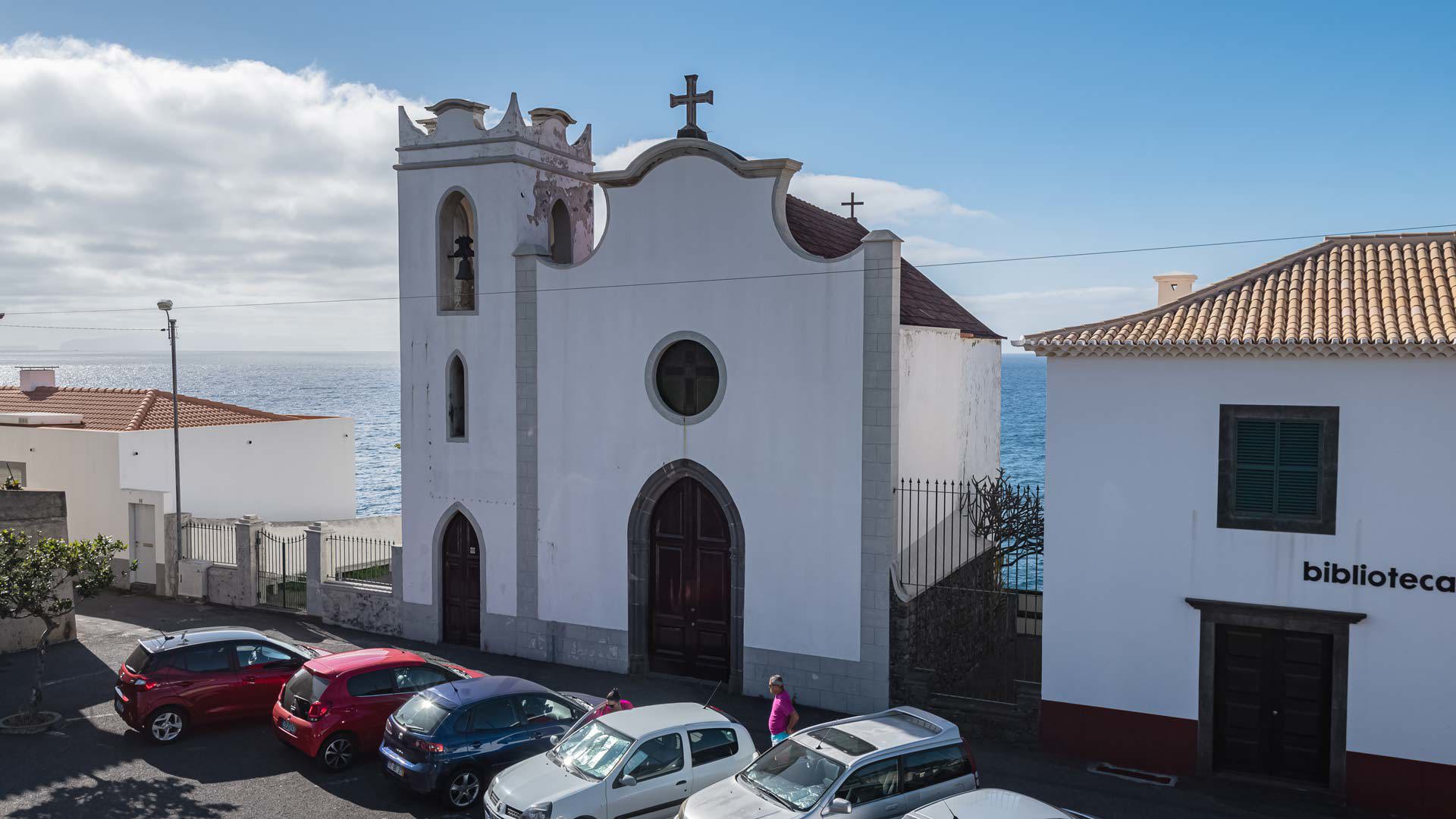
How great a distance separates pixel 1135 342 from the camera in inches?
588

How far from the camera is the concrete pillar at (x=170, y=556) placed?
83.6 feet

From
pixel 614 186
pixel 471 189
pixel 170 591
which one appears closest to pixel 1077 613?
pixel 614 186

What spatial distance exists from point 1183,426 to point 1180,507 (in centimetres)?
113

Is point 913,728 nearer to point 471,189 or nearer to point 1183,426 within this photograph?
point 1183,426

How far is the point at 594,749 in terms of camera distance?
12438 millimetres

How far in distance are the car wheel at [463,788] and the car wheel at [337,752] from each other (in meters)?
2.21

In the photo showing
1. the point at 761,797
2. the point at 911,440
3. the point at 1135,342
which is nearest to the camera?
the point at 761,797

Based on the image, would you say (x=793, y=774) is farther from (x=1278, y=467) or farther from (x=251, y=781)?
(x=1278, y=467)

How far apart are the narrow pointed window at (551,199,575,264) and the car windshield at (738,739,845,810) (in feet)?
41.6

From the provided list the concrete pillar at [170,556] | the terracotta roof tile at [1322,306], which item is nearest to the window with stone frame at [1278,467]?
the terracotta roof tile at [1322,306]

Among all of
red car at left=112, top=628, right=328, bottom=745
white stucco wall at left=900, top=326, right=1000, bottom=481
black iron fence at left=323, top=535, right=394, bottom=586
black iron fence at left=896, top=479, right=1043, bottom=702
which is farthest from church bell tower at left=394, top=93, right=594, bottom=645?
black iron fence at left=896, top=479, right=1043, bottom=702

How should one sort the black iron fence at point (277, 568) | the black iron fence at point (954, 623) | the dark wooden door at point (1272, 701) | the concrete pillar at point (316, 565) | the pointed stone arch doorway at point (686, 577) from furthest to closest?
the black iron fence at point (277, 568)
the concrete pillar at point (316, 565)
the pointed stone arch doorway at point (686, 577)
the black iron fence at point (954, 623)
the dark wooden door at point (1272, 701)

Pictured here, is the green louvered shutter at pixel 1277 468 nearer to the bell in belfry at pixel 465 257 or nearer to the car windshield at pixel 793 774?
the car windshield at pixel 793 774

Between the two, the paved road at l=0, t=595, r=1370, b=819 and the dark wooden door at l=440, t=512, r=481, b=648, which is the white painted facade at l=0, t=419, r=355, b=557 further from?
the paved road at l=0, t=595, r=1370, b=819
